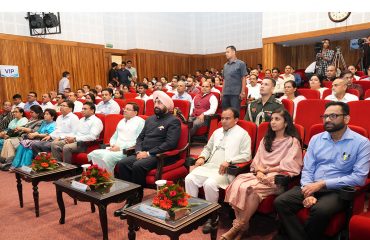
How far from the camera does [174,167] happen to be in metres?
3.15

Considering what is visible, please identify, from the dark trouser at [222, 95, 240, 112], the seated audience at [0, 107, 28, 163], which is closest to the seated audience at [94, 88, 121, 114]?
the seated audience at [0, 107, 28, 163]

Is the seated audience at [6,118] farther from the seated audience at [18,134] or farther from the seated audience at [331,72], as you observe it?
the seated audience at [331,72]

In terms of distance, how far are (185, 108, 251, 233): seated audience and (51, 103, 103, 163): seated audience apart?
173 cm

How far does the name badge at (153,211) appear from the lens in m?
1.87

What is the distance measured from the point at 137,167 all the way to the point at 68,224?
2.58 ft

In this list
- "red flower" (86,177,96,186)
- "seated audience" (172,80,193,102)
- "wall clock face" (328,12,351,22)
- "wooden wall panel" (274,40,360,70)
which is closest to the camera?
"red flower" (86,177,96,186)

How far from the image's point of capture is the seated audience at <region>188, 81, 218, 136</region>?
192 inches

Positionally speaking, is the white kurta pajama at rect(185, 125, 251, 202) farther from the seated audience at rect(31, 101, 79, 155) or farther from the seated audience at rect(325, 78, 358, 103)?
the seated audience at rect(31, 101, 79, 155)

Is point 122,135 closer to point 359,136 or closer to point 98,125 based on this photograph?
A: point 98,125

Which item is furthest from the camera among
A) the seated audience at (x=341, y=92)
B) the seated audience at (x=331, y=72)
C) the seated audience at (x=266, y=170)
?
the seated audience at (x=331, y=72)

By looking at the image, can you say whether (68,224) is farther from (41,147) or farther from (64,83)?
(64,83)

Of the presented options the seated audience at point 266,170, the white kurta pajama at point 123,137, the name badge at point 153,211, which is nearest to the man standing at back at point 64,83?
the white kurta pajama at point 123,137

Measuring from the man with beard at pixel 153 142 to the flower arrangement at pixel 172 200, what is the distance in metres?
1.11

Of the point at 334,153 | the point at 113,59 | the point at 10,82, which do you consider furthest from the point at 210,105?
the point at 113,59
